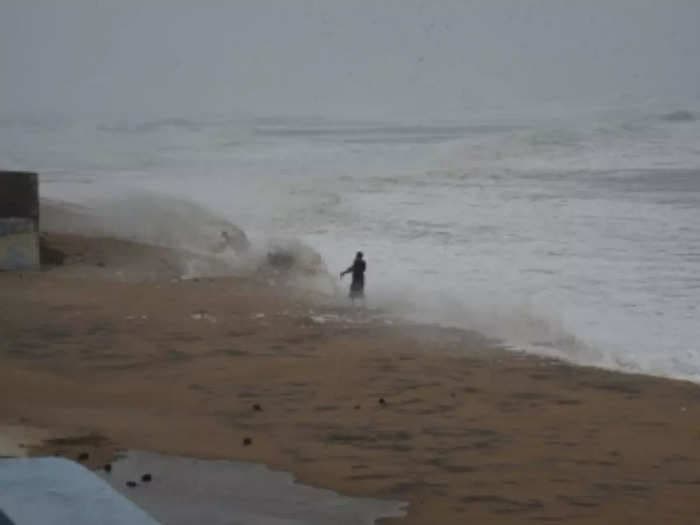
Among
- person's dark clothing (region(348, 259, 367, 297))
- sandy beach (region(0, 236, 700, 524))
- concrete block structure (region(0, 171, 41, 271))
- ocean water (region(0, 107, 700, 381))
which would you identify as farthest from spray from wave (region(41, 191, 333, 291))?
sandy beach (region(0, 236, 700, 524))

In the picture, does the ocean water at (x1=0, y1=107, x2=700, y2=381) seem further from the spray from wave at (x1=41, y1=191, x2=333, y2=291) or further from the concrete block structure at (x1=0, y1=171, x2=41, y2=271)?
the concrete block structure at (x1=0, y1=171, x2=41, y2=271)

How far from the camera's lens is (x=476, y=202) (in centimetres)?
3375

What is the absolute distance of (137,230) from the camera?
75.0 feet

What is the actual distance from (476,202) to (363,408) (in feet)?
81.5

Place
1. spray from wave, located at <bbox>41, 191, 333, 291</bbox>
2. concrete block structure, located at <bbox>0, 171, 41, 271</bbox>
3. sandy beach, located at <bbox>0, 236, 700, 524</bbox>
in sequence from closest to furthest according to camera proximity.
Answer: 1. sandy beach, located at <bbox>0, 236, 700, 524</bbox>
2. concrete block structure, located at <bbox>0, 171, 41, 271</bbox>
3. spray from wave, located at <bbox>41, 191, 333, 291</bbox>

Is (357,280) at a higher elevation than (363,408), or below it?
higher

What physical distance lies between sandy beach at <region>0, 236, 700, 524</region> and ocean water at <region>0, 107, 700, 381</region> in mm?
2174

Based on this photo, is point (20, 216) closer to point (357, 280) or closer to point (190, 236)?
point (357, 280)

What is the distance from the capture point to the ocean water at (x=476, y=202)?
52.9 ft

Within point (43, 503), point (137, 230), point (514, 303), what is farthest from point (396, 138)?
point (43, 503)

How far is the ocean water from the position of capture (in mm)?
16109

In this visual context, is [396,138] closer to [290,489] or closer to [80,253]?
[80,253]

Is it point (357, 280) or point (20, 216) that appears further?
point (20, 216)

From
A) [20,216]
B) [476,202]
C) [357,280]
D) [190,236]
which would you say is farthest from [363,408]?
[476,202]
